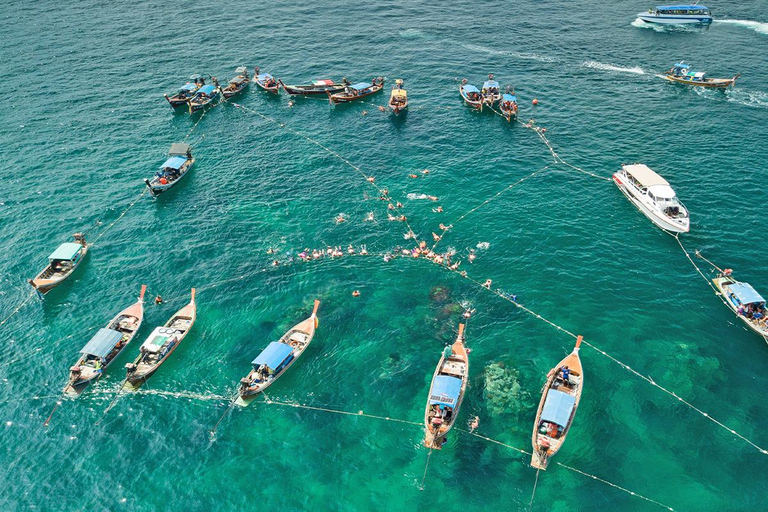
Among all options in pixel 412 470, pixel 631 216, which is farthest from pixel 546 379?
pixel 631 216

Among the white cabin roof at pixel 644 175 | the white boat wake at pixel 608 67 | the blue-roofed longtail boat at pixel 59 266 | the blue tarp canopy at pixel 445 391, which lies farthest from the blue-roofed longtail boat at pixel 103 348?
the white boat wake at pixel 608 67

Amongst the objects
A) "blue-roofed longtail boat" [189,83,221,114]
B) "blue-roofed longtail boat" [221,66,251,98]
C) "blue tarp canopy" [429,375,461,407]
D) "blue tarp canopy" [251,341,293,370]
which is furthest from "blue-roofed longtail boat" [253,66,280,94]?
"blue tarp canopy" [429,375,461,407]

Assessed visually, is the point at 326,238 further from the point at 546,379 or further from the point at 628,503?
the point at 628,503

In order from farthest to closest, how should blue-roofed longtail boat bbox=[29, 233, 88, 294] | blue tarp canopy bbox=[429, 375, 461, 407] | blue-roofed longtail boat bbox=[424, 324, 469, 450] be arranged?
blue-roofed longtail boat bbox=[29, 233, 88, 294], blue tarp canopy bbox=[429, 375, 461, 407], blue-roofed longtail boat bbox=[424, 324, 469, 450]

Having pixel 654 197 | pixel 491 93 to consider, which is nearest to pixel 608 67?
pixel 491 93

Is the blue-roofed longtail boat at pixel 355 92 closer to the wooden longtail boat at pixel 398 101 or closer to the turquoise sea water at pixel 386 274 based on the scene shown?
the turquoise sea water at pixel 386 274

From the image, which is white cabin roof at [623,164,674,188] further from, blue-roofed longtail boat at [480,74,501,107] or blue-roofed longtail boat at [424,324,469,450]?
blue-roofed longtail boat at [424,324,469,450]
